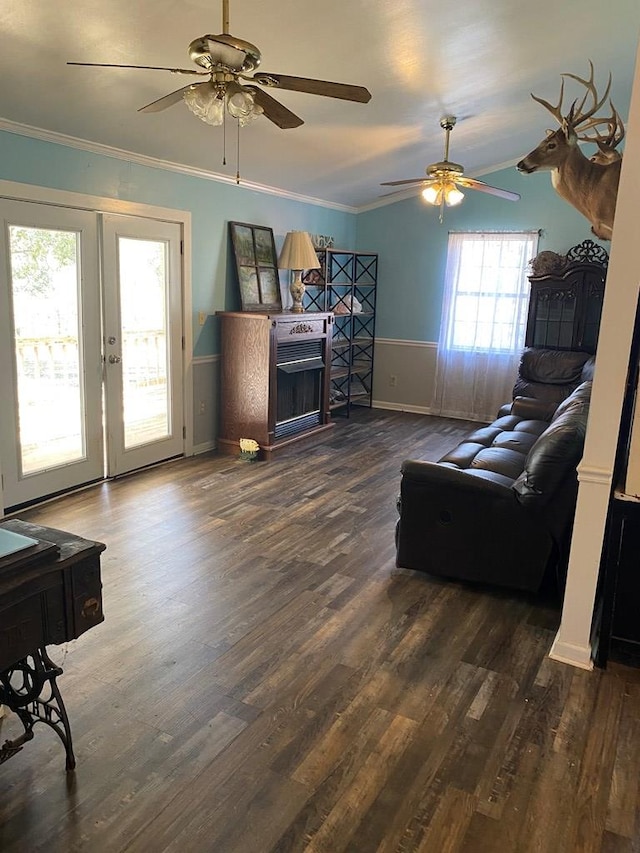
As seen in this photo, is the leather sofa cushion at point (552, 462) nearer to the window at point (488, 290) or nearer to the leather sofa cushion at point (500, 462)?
the leather sofa cushion at point (500, 462)

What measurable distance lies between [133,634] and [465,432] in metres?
4.64

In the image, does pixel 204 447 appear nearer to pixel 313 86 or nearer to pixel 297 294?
pixel 297 294

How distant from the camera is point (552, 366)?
6.11 metres

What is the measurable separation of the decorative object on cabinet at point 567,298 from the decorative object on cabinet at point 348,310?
193cm

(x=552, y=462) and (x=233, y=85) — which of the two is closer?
(x=233, y=85)

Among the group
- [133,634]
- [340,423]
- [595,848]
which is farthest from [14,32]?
[340,423]

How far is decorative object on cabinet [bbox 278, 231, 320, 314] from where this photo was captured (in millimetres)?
5891

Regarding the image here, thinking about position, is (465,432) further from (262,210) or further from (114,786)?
(114,786)

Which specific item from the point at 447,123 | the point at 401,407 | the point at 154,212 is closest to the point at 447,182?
the point at 447,123

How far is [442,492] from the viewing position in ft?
10.4

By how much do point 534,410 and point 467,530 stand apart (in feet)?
8.25

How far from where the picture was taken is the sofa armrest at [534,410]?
17.3ft

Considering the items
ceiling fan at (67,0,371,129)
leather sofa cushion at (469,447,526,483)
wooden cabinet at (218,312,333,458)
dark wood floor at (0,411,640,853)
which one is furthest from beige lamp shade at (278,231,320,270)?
ceiling fan at (67,0,371,129)

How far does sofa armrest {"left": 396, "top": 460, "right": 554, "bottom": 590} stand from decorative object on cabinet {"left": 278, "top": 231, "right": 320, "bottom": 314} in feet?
10.1
